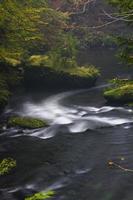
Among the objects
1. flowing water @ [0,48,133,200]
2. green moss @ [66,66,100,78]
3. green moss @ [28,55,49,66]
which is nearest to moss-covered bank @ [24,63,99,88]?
green moss @ [66,66,100,78]

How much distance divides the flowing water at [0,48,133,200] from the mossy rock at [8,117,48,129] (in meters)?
0.40

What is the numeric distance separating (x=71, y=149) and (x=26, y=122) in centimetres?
339

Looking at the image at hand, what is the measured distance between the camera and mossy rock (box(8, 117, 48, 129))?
51.0 ft

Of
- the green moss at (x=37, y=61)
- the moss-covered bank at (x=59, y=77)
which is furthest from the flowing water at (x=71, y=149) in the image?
the green moss at (x=37, y=61)

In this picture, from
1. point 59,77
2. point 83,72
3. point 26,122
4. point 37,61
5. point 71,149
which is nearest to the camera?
point 71,149

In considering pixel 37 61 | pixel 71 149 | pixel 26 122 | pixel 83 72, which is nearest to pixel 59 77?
pixel 83 72

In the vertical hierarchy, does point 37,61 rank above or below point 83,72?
above

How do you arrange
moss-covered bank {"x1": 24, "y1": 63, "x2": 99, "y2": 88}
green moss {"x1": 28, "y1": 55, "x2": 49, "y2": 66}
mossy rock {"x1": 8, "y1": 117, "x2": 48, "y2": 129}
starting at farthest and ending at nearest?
moss-covered bank {"x1": 24, "y1": 63, "x2": 99, "y2": 88} < green moss {"x1": 28, "y1": 55, "x2": 49, "y2": 66} < mossy rock {"x1": 8, "y1": 117, "x2": 48, "y2": 129}

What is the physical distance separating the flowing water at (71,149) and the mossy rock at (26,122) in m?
0.40

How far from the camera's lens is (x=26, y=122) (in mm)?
15812

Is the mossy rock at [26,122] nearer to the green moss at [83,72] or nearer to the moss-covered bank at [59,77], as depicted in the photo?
the moss-covered bank at [59,77]

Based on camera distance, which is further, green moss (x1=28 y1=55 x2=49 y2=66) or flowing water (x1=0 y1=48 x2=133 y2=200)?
green moss (x1=28 y1=55 x2=49 y2=66)

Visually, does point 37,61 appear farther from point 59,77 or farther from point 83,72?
point 83,72

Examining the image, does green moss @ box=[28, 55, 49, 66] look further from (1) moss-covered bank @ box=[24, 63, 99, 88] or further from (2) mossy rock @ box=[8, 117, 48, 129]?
(2) mossy rock @ box=[8, 117, 48, 129]
